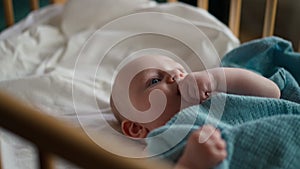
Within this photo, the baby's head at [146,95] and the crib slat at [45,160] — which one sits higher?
the crib slat at [45,160]

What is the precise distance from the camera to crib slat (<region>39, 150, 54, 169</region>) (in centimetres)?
68

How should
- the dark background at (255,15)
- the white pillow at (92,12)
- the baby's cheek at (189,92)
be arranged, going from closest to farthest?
1. the baby's cheek at (189,92)
2. the white pillow at (92,12)
3. the dark background at (255,15)

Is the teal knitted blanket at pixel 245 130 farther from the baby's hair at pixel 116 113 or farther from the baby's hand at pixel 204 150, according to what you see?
the baby's hair at pixel 116 113

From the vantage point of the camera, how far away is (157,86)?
1050 millimetres

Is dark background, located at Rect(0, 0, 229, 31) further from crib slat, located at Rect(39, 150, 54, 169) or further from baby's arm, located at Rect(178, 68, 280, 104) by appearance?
crib slat, located at Rect(39, 150, 54, 169)

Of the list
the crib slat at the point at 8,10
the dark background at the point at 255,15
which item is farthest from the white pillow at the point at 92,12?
the dark background at the point at 255,15

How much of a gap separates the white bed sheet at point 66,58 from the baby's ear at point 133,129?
17 mm

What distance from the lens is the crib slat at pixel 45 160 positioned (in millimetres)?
682

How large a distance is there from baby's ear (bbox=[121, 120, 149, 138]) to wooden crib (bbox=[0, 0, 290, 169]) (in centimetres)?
38

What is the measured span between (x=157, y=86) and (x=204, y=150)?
0.30 m

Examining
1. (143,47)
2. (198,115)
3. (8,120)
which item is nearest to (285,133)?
(198,115)

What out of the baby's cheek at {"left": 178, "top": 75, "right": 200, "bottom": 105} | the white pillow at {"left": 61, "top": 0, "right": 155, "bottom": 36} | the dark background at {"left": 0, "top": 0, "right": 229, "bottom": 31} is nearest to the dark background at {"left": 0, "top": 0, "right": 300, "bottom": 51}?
the dark background at {"left": 0, "top": 0, "right": 229, "bottom": 31}

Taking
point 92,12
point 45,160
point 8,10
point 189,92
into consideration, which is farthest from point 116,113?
point 8,10

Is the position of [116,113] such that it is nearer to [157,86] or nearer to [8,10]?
[157,86]
